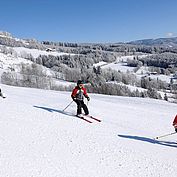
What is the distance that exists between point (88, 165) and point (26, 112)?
266 inches

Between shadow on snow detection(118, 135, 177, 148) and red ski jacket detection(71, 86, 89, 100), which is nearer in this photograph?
shadow on snow detection(118, 135, 177, 148)

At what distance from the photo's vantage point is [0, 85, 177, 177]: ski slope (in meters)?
8.02

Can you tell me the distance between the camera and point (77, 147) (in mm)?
9734

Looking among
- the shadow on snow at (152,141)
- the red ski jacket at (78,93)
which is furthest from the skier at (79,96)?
the shadow on snow at (152,141)

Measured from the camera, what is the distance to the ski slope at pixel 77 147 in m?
8.02

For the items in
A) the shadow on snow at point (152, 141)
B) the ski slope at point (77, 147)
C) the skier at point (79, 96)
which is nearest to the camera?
the ski slope at point (77, 147)

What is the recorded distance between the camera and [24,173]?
7.43 metres

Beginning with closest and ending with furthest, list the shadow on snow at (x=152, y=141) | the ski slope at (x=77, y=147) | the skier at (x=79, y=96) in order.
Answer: the ski slope at (x=77, y=147) < the shadow on snow at (x=152, y=141) < the skier at (x=79, y=96)

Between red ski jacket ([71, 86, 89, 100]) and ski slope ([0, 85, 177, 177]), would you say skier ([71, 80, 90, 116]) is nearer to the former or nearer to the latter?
red ski jacket ([71, 86, 89, 100])

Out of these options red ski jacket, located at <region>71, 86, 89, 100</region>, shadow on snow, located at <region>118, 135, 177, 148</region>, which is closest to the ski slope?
shadow on snow, located at <region>118, 135, 177, 148</region>

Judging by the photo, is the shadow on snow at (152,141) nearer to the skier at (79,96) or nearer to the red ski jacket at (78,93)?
the skier at (79,96)

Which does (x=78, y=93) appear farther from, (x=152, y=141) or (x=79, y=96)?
(x=152, y=141)

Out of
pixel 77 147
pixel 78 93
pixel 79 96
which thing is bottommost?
pixel 77 147

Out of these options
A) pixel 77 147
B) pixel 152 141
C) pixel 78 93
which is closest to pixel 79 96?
pixel 78 93
